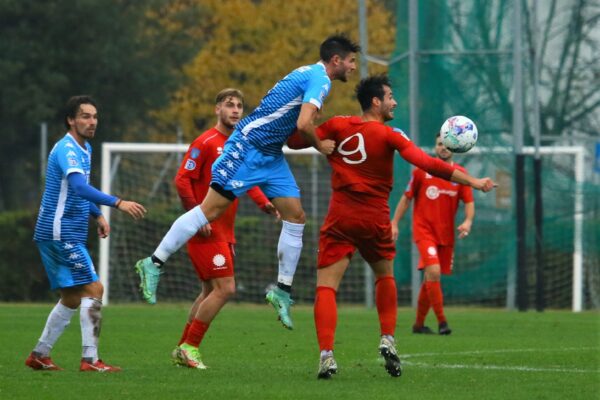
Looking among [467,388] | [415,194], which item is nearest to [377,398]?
[467,388]

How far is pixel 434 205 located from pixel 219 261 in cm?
514

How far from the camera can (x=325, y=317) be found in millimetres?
9789

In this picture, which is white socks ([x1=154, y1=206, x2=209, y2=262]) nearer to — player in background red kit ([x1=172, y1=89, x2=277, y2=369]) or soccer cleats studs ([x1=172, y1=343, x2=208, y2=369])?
player in background red kit ([x1=172, y1=89, x2=277, y2=369])

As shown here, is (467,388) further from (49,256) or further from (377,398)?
(49,256)

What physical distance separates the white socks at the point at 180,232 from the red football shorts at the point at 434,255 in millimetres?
5759

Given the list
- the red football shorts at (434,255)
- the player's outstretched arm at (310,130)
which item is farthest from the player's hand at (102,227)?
the red football shorts at (434,255)

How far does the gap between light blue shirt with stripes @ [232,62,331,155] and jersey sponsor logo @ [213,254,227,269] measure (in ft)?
4.09

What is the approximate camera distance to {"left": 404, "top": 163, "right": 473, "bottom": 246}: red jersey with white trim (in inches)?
619

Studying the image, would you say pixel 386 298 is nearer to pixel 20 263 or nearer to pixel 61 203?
pixel 61 203

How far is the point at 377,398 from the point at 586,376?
215cm

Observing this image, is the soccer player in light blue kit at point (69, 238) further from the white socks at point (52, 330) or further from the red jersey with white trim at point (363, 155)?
the red jersey with white trim at point (363, 155)

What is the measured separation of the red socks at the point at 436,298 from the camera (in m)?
15.2

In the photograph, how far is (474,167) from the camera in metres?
21.2

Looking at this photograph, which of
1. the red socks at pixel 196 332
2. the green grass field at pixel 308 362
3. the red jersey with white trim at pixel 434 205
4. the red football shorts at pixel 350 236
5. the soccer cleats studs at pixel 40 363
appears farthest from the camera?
the red jersey with white trim at pixel 434 205
